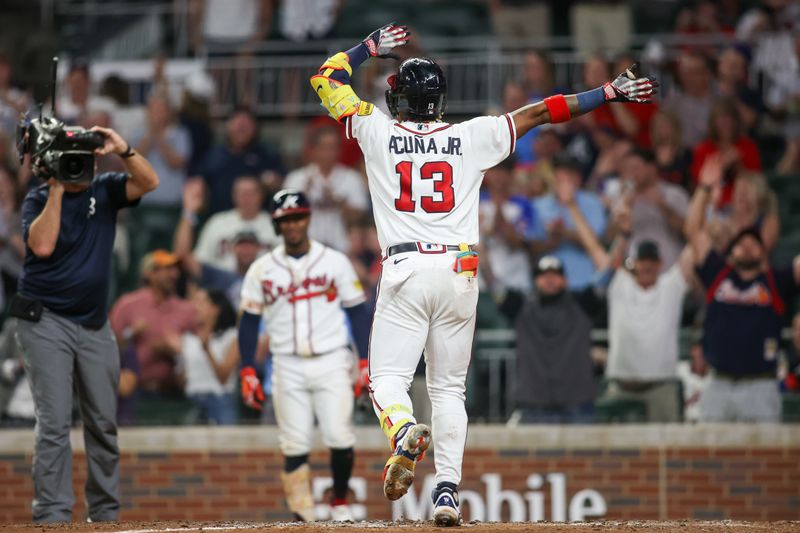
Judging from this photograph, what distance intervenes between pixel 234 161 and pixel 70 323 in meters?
5.24

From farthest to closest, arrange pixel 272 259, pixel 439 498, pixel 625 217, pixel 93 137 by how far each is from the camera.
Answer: pixel 625 217
pixel 272 259
pixel 93 137
pixel 439 498

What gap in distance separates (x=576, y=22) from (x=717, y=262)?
428cm

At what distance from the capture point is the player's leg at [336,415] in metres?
8.58

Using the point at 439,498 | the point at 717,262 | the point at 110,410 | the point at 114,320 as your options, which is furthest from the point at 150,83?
the point at 439,498

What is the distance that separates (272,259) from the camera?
880cm

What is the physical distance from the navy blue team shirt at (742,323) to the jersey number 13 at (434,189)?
4520 mm

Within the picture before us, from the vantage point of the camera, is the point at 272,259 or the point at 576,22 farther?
the point at 576,22

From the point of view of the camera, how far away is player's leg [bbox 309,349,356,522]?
8578 millimetres

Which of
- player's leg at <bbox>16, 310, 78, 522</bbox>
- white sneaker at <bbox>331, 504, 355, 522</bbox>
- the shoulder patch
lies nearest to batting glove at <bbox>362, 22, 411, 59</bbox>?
the shoulder patch

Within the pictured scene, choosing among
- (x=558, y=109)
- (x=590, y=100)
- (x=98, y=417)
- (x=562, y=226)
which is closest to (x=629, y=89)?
(x=590, y=100)

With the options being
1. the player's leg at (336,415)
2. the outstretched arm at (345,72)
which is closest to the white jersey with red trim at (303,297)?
the player's leg at (336,415)

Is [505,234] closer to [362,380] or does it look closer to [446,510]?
[362,380]

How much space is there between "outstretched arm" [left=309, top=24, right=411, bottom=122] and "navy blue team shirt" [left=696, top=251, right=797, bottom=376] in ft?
14.7

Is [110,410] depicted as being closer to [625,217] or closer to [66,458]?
[66,458]
